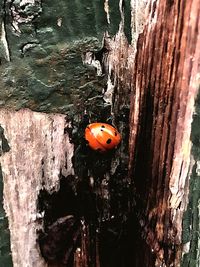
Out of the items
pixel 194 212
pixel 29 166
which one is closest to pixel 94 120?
pixel 29 166

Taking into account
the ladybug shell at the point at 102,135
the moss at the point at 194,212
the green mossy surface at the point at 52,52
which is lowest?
the moss at the point at 194,212

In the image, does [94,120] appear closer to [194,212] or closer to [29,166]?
[29,166]

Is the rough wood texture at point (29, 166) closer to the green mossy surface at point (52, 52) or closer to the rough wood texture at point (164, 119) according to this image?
the green mossy surface at point (52, 52)

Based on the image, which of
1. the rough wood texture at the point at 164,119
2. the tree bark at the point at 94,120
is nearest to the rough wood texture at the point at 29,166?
the tree bark at the point at 94,120

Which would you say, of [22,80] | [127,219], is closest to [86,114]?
[22,80]

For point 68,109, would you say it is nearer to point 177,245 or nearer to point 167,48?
point 167,48

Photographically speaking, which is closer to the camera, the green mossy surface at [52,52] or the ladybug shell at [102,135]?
the green mossy surface at [52,52]

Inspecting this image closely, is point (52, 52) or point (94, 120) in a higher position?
point (52, 52)
